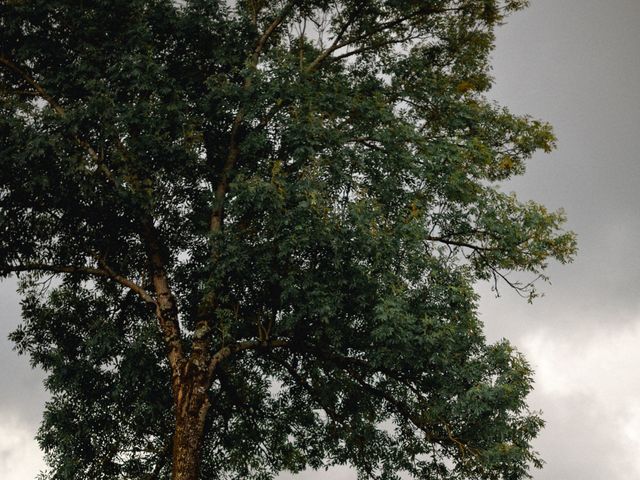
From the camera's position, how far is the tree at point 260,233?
14.8 meters

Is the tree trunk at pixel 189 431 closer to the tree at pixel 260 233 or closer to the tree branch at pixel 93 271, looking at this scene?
the tree at pixel 260 233

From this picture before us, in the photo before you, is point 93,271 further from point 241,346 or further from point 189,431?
point 189,431

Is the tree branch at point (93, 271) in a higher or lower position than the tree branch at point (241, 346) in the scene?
higher

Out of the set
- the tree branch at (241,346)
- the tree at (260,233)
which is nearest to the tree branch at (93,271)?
the tree at (260,233)

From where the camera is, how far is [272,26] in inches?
770

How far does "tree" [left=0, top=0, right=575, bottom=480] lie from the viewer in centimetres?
1475

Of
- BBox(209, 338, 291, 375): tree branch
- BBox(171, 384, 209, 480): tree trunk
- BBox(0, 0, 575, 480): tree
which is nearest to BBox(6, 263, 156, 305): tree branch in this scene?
BBox(0, 0, 575, 480): tree

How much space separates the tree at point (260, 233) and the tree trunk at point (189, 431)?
0.14 ft

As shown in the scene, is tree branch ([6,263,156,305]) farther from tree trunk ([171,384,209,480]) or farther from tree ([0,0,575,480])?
tree trunk ([171,384,209,480])

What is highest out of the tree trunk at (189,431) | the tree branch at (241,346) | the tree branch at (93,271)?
the tree branch at (93,271)

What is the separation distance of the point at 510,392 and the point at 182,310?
341 inches

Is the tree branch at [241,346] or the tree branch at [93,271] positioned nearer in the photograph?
the tree branch at [241,346]

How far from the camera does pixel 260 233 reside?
1552cm

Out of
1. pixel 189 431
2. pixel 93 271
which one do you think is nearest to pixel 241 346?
pixel 189 431
